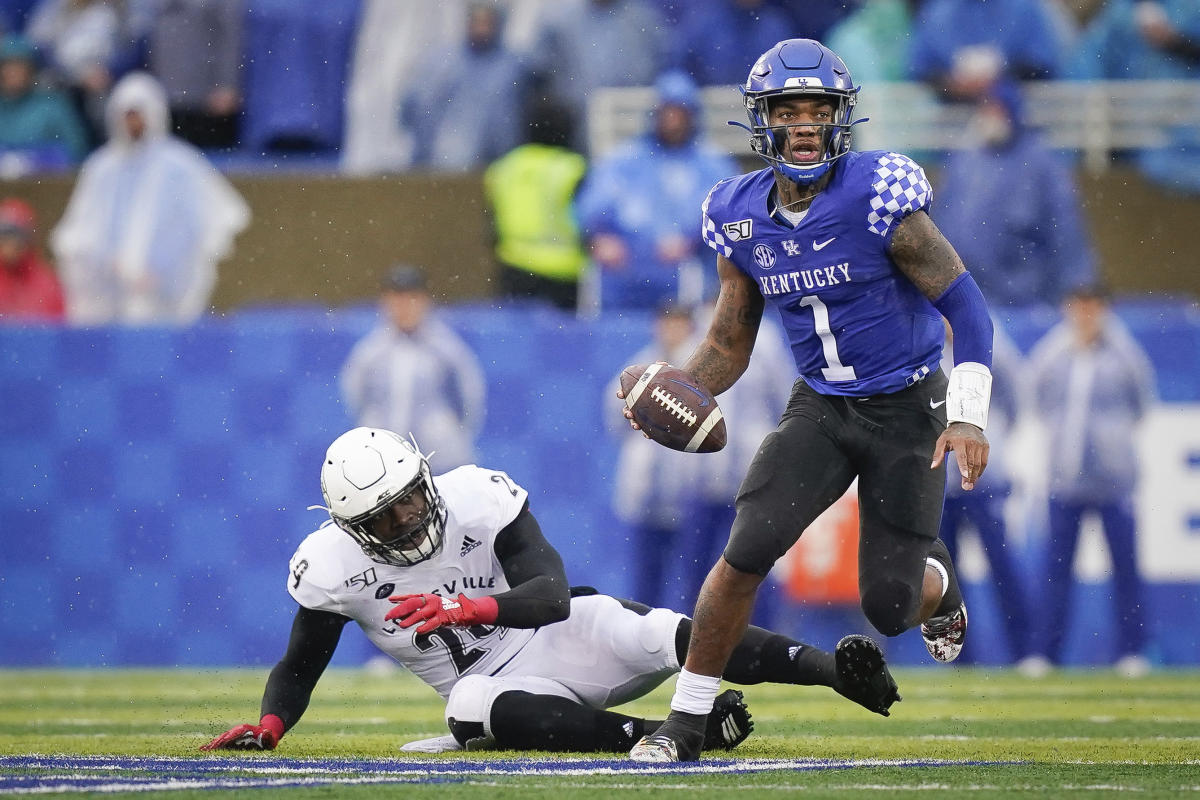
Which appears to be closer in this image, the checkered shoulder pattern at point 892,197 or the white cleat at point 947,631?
the checkered shoulder pattern at point 892,197

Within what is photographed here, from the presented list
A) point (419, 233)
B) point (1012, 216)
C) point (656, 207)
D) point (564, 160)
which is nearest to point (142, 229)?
point (419, 233)

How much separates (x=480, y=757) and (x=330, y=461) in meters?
0.93

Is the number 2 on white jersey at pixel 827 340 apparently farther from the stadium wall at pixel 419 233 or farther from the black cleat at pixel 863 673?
the stadium wall at pixel 419 233

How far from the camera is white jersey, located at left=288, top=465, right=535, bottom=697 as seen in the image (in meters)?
5.31

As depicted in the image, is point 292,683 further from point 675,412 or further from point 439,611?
point 675,412

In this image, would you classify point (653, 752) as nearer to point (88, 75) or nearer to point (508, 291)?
point (508, 291)

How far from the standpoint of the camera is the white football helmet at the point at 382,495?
5.07 meters

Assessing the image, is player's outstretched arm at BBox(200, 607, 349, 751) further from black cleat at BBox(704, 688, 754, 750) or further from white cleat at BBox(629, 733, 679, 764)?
black cleat at BBox(704, 688, 754, 750)

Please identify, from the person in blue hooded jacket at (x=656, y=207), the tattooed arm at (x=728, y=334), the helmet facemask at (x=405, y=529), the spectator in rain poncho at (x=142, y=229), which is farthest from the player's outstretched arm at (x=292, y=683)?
the spectator in rain poncho at (x=142, y=229)

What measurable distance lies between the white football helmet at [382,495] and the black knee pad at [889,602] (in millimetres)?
1235

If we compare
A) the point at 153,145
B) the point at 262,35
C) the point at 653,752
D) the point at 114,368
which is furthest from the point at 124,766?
the point at 262,35

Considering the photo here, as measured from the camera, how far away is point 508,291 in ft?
35.3

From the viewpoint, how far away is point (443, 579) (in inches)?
212

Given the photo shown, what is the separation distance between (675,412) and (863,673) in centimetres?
90
